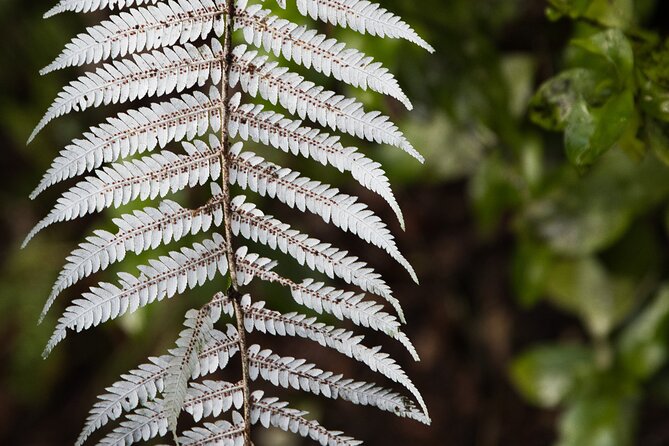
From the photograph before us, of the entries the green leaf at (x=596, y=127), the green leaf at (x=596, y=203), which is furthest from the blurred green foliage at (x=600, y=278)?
the green leaf at (x=596, y=127)

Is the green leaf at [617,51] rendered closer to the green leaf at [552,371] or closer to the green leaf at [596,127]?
the green leaf at [596,127]

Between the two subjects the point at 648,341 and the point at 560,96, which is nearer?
the point at 560,96

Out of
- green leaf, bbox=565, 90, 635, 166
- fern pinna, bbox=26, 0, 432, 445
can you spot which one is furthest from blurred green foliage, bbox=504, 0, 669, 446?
fern pinna, bbox=26, 0, 432, 445

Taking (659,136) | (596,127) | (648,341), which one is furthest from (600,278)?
(596,127)

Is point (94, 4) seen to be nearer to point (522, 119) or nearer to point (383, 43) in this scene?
point (383, 43)

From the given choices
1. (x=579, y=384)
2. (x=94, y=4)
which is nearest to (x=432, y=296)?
(x=579, y=384)

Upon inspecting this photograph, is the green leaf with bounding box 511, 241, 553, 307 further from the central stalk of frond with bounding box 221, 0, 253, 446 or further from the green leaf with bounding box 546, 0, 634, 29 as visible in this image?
the central stalk of frond with bounding box 221, 0, 253, 446

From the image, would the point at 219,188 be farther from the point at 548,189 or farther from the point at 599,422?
the point at 599,422
